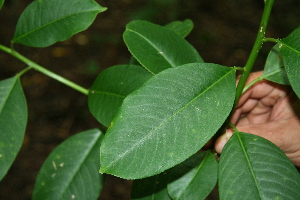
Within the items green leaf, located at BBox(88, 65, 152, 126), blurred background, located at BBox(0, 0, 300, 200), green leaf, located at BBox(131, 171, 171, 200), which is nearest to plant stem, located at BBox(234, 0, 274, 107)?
green leaf, located at BBox(88, 65, 152, 126)

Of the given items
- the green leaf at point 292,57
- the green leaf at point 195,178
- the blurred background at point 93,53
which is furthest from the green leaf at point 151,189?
the blurred background at point 93,53

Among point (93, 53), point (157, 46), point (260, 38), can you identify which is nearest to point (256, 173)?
point (260, 38)

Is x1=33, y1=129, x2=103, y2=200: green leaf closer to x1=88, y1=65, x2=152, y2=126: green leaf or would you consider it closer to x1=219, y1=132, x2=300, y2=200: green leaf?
x1=88, y1=65, x2=152, y2=126: green leaf

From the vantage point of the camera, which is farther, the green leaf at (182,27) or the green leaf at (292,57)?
the green leaf at (182,27)

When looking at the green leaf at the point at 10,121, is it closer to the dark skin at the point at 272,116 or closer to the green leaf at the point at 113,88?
the green leaf at the point at 113,88

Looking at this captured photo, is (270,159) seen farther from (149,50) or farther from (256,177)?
(149,50)

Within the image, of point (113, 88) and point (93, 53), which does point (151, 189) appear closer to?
point (113, 88)

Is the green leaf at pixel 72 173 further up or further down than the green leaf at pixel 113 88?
further down
